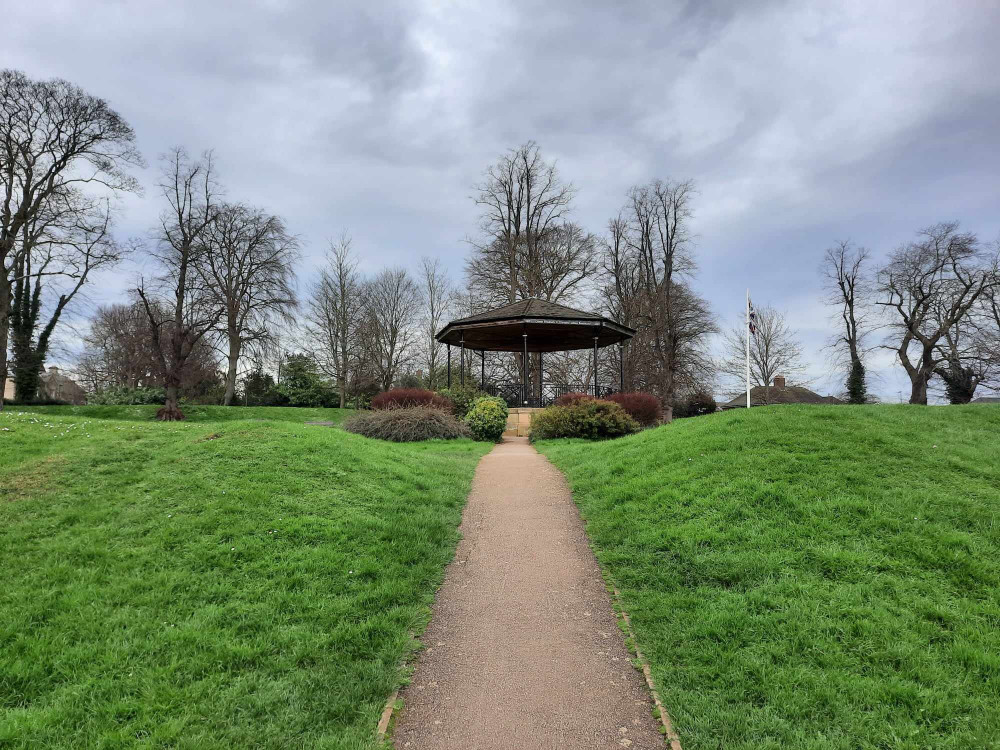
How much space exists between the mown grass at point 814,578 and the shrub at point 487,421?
6500 mm

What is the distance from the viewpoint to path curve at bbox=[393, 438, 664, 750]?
274cm

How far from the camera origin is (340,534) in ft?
16.9

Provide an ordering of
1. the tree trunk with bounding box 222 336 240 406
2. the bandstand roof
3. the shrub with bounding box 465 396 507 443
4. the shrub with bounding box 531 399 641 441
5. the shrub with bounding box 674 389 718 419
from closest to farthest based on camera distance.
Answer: the shrub with bounding box 531 399 641 441 → the shrub with bounding box 465 396 507 443 → the bandstand roof → the shrub with bounding box 674 389 718 419 → the tree trunk with bounding box 222 336 240 406

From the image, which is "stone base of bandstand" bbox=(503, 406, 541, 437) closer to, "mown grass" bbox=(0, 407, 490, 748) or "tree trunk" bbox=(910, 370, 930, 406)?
"mown grass" bbox=(0, 407, 490, 748)

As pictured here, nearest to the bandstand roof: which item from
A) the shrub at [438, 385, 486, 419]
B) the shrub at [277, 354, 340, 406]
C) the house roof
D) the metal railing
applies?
the metal railing

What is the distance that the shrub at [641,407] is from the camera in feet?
53.4

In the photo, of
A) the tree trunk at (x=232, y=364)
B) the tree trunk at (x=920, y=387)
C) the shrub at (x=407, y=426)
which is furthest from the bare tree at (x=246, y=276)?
the tree trunk at (x=920, y=387)

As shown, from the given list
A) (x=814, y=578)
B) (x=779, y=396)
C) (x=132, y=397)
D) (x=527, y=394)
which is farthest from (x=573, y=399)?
(x=779, y=396)

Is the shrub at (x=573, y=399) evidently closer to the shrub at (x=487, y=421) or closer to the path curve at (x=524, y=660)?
the shrub at (x=487, y=421)

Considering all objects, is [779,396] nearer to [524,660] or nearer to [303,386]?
[303,386]

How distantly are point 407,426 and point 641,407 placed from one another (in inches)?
306

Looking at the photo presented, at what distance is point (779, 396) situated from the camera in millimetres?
37094

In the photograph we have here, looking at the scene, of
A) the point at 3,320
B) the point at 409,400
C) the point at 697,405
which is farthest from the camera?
the point at 697,405

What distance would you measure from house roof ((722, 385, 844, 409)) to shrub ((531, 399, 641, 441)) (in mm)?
20441
